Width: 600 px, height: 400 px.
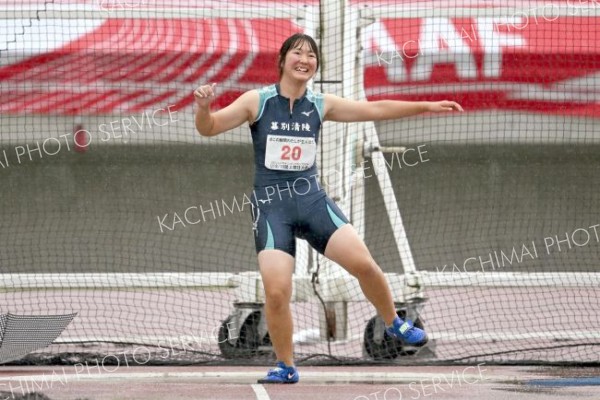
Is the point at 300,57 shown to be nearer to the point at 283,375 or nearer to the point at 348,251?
the point at 348,251

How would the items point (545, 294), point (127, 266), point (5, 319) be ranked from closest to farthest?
point (5, 319) → point (545, 294) → point (127, 266)

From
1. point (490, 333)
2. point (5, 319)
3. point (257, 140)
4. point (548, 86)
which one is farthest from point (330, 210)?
point (548, 86)

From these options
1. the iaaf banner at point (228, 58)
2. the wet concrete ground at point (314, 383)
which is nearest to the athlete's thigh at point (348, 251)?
the wet concrete ground at point (314, 383)

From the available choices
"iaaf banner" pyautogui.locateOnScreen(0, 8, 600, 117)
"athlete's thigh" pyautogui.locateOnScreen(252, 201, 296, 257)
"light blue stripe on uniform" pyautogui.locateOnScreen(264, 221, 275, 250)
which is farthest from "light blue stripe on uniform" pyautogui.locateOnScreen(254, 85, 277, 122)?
"iaaf banner" pyautogui.locateOnScreen(0, 8, 600, 117)

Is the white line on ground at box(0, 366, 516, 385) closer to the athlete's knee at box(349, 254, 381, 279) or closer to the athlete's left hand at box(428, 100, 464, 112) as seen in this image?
the athlete's knee at box(349, 254, 381, 279)

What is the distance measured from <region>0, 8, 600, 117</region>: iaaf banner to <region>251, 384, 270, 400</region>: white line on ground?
395 cm

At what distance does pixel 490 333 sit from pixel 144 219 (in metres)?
6.40

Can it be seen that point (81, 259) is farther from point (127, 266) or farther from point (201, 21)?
point (201, 21)

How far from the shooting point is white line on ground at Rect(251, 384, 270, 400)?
24.9 feet

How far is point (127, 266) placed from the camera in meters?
14.7

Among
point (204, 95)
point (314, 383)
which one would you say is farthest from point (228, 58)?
point (204, 95)

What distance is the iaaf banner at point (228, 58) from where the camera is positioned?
11.1 metres

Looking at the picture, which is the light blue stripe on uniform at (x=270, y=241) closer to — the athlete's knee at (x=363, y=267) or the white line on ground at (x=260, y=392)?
the athlete's knee at (x=363, y=267)

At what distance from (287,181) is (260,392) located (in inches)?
55.4
